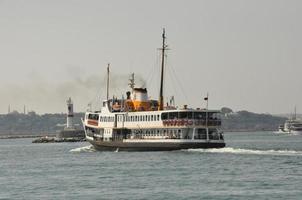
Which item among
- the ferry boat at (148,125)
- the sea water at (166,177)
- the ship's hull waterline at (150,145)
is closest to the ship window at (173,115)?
the ferry boat at (148,125)

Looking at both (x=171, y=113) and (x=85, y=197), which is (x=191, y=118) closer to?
(x=171, y=113)

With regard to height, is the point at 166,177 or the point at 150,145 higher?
the point at 150,145

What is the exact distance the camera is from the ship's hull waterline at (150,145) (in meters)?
75.2

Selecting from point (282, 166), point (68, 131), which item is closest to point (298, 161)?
point (282, 166)

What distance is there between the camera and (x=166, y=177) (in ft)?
177

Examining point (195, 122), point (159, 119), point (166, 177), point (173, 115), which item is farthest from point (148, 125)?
point (166, 177)

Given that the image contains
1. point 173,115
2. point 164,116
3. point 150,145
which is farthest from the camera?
point 150,145

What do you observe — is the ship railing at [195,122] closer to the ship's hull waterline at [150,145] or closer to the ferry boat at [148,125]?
the ferry boat at [148,125]

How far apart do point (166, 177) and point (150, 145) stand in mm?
26031

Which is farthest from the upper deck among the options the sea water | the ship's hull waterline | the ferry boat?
the sea water

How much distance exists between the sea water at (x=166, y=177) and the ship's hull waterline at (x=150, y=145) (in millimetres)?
674

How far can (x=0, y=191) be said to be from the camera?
49406 mm

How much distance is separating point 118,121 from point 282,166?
103ft

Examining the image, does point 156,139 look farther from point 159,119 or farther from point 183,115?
point 183,115
